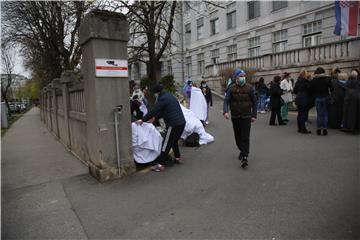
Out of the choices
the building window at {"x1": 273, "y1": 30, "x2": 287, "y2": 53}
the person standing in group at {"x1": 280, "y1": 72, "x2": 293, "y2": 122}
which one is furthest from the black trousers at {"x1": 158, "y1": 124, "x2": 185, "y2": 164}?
the building window at {"x1": 273, "y1": 30, "x2": 287, "y2": 53}

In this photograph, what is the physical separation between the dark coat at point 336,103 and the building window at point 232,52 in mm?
→ 20480

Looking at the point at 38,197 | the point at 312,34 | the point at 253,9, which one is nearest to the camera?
the point at 38,197

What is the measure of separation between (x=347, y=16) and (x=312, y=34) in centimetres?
984

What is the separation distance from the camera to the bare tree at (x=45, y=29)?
1709 centimetres

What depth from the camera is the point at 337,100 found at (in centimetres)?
902

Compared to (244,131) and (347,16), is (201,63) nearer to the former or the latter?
(347,16)

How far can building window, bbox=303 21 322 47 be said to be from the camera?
21.1m

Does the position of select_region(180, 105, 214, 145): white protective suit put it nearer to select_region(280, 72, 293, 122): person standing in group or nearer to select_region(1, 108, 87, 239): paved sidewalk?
select_region(1, 108, 87, 239): paved sidewalk

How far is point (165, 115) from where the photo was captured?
6398mm

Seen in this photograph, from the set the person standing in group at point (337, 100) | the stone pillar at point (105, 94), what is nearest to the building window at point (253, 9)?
the person standing in group at point (337, 100)

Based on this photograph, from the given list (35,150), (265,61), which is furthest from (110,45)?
(265,61)

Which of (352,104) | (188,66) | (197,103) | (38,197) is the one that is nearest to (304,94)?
(352,104)

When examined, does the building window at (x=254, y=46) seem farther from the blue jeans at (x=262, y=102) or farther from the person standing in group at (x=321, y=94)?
the person standing in group at (x=321, y=94)

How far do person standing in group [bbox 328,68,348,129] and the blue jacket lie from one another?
5.35m
